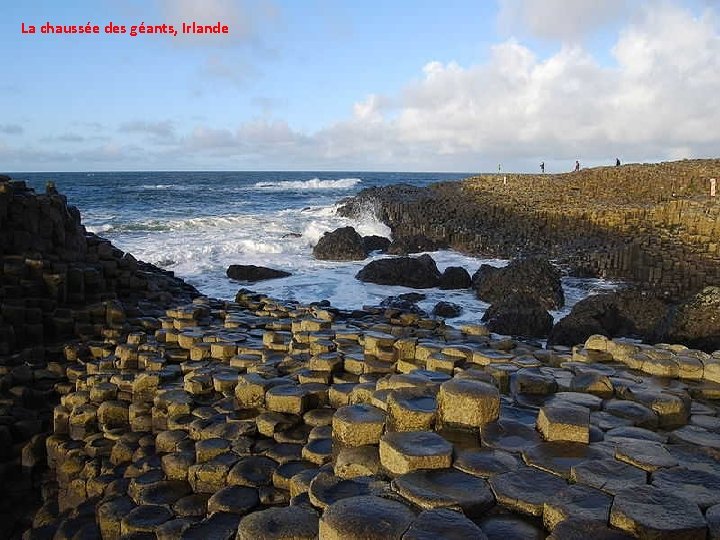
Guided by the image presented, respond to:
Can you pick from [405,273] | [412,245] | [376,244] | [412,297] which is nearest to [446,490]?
[412,297]

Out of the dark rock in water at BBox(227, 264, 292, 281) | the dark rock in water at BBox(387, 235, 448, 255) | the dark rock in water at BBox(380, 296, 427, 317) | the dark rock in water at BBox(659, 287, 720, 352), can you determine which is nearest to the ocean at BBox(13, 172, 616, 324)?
the dark rock in water at BBox(227, 264, 292, 281)

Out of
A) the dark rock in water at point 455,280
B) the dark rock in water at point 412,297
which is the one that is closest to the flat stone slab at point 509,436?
the dark rock in water at point 412,297

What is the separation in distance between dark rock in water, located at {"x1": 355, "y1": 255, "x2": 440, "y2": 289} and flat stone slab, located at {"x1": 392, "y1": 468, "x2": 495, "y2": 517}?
11.4 meters

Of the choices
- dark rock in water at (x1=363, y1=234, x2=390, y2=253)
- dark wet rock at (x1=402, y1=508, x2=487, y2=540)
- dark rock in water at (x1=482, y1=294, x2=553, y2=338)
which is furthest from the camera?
dark rock in water at (x1=363, y1=234, x2=390, y2=253)

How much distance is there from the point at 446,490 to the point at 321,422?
166 cm

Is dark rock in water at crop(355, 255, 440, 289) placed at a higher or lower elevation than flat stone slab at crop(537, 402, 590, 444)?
lower

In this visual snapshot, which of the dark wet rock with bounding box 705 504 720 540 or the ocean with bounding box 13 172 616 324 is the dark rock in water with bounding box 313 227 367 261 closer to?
the ocean with bounding box 13 172 616 324

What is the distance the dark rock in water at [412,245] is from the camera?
20281mm

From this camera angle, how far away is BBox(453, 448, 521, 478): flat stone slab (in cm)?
282

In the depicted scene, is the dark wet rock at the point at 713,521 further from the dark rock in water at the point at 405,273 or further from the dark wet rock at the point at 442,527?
the dark rock in water at the point at 405,273

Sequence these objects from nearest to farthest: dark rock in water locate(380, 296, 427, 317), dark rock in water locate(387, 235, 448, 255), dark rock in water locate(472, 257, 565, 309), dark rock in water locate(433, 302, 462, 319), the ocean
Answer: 1. dark rock in water locate(380, 296, 427, 317)
2. dark rock in water locate(433, 302, 462, 319)
3. dark rock in water locate(472, 257, 565, 309)
4. the ocean
5. dark rock in water locate(387, 235, 448, 255)

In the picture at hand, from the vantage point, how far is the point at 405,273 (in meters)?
14.4

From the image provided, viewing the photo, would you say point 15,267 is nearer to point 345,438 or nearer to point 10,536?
point 10,536

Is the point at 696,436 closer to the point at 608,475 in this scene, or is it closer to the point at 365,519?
the point at 608,475
